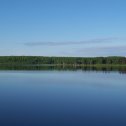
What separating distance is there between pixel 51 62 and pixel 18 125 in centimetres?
12250

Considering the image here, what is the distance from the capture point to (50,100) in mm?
15812

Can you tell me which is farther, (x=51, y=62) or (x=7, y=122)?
(x=51, y=62)

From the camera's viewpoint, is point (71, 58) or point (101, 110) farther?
point (71, 58)

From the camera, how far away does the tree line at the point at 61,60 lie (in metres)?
113

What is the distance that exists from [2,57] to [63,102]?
112m

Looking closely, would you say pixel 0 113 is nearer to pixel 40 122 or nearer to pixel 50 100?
pixel 40 122

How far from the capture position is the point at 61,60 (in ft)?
412

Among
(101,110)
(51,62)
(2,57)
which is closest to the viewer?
(101,110)

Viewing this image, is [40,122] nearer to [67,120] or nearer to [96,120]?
[67,120]

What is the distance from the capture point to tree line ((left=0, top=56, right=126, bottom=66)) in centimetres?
11347

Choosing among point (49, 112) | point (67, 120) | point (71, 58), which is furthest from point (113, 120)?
point (71, 58)

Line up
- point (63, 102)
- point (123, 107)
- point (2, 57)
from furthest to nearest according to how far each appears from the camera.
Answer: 1. point (2, 57)
2. point (63, 102)
3. point (123, 107)

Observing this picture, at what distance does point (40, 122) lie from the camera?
10.5 meters

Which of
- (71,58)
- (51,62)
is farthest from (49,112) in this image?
(51,62)
